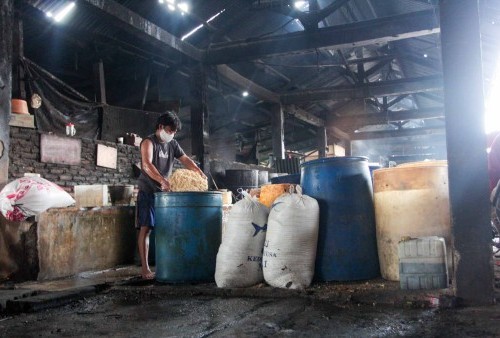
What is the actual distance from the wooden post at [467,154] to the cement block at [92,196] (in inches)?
170

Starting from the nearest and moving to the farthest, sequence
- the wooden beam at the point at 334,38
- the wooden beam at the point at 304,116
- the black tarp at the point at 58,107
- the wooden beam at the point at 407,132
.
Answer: the black tarp at the point at 58,107 < the wooden beam at the point at 334,38 < the wooden beam at the point at 304,116 < the wooden beam at the point at 407,132

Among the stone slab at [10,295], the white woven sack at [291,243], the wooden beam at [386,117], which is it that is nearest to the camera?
the stone slab at [10,295]

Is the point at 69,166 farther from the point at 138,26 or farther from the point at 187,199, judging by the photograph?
the point at 187,199

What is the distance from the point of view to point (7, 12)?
5.53m

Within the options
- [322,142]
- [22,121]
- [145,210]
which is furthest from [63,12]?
[322,142]

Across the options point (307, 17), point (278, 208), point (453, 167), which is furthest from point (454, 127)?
point (307, 17)

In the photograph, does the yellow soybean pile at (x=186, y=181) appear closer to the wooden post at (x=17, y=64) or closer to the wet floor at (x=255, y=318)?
the wet floor at (x=255, y=318)

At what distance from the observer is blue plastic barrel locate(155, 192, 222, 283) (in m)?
3.99

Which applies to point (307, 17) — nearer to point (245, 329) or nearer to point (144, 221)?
point (144, 221)

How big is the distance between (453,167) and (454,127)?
28cm

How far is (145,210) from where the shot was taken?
4.49 metres

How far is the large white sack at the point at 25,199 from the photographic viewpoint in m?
4.45

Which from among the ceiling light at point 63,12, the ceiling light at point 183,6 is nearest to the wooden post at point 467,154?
the ceiling light at point 63,12

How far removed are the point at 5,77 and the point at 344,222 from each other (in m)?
4.65
